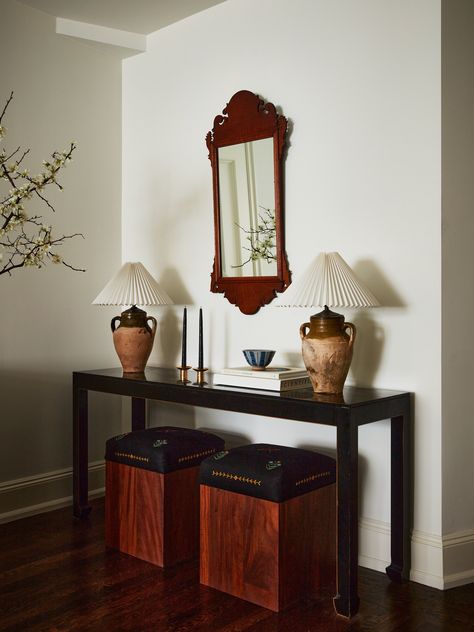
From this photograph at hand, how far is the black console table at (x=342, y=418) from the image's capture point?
7.70 feet

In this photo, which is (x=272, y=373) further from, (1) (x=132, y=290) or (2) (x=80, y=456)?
(2) (x=80, y=456)

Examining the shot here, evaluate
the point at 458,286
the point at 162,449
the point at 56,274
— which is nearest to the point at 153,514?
the point at 162,449

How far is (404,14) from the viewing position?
273cm

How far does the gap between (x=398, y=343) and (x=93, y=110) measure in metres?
2.25

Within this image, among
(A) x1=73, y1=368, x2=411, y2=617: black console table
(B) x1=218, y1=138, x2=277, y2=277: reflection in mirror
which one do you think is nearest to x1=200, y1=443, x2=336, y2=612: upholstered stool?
(A) x1=73, y1=368, x2=411, y2=617: black console table

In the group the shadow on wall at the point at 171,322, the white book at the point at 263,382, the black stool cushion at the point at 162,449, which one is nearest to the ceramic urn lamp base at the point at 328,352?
the white book at the point at 263,382

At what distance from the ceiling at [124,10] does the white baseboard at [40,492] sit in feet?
8.07

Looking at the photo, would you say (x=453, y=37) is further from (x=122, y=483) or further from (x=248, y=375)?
(x=122, y=483)

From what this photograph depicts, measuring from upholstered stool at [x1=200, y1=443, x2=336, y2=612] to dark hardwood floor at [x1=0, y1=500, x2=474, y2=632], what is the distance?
79mm

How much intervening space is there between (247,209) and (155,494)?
1.42m

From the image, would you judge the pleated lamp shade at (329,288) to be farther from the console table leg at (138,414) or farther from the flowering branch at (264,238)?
the console table leg at (138,414)

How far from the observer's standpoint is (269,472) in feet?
7.98

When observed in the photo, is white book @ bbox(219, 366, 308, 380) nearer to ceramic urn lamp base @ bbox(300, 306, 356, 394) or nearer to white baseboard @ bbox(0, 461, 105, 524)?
ceramic urn lamp base @ bbox(300, 306, 356, 394)

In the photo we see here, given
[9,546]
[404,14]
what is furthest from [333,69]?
[9,546]
